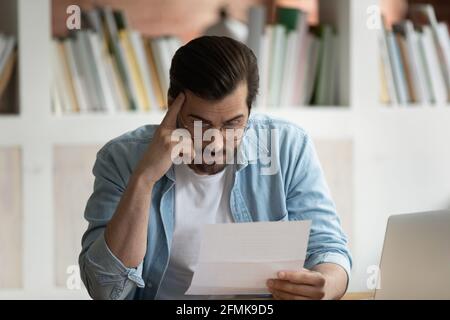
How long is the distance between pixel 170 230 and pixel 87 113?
1205mm

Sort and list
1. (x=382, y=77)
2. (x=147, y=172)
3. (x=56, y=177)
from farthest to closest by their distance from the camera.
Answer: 1. (x=382, y=77)
2. (x=56, y=177)
3. (x=147, y=172)

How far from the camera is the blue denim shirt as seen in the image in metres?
1.39

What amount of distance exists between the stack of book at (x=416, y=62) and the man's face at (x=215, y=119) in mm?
1421

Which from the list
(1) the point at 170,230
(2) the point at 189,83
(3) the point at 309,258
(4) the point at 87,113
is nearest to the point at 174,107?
(2) the point at 189,83

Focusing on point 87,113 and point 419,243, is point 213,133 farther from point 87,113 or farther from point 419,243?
point 87,113

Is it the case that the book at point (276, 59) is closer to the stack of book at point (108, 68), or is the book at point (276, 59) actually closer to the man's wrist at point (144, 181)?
the stack of book at point (108, 68)

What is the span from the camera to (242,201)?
1.46 m

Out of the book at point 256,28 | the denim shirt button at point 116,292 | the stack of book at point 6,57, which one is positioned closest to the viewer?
the denim shirt button at point 116,292

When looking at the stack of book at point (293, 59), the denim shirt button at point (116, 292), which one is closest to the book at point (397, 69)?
the stack of book at point (293, 59)

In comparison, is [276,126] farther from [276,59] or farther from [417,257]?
[276,59]

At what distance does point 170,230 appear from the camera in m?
1.43

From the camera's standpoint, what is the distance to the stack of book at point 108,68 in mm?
2551

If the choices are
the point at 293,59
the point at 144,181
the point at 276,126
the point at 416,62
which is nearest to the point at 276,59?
the point at 293,59

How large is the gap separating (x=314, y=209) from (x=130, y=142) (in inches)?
13.0
